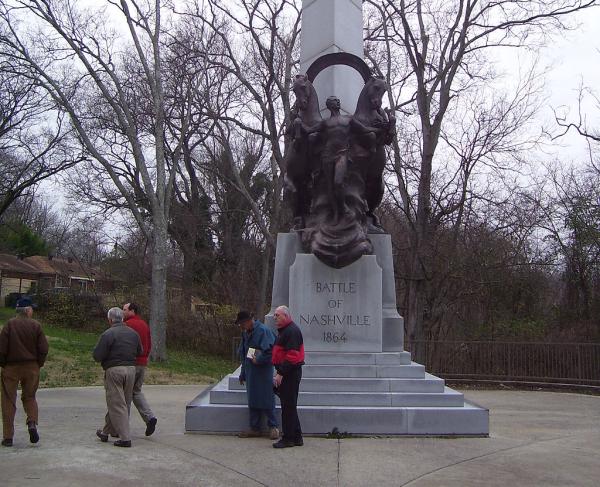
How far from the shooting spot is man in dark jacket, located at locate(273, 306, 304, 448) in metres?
6.96

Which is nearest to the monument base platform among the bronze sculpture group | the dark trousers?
the dark trousers

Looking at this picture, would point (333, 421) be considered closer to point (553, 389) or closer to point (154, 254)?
point (553, 389)

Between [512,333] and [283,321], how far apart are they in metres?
15.6

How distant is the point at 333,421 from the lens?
7590 millimetres

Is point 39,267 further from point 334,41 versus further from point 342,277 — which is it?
point 342,277

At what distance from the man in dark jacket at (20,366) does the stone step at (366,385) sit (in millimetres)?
2383

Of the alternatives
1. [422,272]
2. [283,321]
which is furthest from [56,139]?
[283,321]

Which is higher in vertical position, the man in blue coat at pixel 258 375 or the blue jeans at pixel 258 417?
the man in blue coat at pixel 258 375

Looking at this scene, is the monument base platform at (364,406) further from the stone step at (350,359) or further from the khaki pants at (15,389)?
the khaki pants at (15,389)

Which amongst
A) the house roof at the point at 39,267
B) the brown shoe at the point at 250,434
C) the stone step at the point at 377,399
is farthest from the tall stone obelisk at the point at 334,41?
the house roof at the point at 39,267

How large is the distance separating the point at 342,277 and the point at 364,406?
2003 millimetres

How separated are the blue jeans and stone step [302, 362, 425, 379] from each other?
106cm

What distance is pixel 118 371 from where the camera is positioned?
279 inches

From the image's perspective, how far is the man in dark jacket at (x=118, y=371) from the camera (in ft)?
23.1
